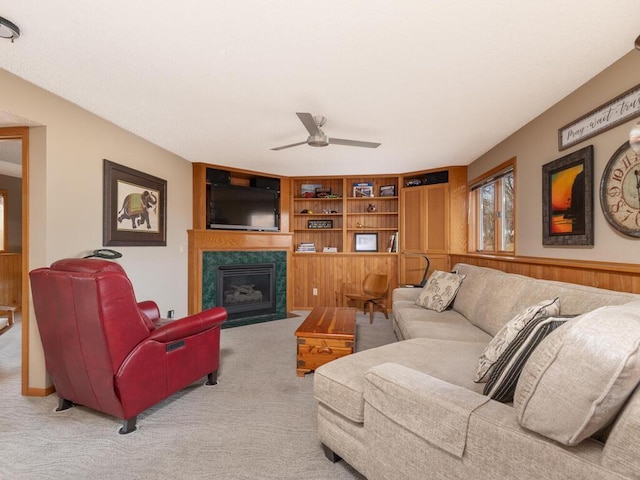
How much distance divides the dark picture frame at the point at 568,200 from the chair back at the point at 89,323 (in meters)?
3.04

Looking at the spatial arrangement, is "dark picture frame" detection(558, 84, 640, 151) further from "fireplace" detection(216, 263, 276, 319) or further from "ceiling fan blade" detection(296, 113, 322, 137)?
"fireplace" detection(216, 263, 276, 319)

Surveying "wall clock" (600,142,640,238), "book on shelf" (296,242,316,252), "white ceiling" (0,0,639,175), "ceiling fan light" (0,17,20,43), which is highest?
"white ceiling" (0,0,639,175)

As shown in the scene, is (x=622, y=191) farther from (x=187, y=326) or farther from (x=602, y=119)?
(x=187, y=326)

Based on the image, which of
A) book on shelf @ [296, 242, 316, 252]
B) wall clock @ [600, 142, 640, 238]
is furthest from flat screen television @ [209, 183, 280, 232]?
wall clock @ [600, 142, 640, 238]

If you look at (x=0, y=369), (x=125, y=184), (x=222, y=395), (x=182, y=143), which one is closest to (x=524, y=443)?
(x=222, y=395)

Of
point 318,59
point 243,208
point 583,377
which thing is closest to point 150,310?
point 243,208

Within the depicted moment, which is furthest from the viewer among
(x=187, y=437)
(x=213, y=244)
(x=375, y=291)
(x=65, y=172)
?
(x=375, y=291)

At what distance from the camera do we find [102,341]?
177 cm

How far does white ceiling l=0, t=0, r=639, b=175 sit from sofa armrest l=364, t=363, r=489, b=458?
1.68 metres

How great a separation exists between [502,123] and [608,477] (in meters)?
2.95

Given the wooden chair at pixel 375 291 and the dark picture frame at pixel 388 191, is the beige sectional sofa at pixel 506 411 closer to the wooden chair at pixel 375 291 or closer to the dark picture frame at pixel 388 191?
the wooden chair at pixel 375 291

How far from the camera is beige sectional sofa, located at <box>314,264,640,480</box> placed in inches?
31.5

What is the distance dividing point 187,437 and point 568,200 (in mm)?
3108

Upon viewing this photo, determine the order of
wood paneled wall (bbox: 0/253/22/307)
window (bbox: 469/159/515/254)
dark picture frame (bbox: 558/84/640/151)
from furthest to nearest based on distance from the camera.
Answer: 1. wood paneled wall (bbox: 0/253/22/307)
2. window (bbox: 469/159/515/254)
3. dark picture frame (bbox: 558/84/640/151)
